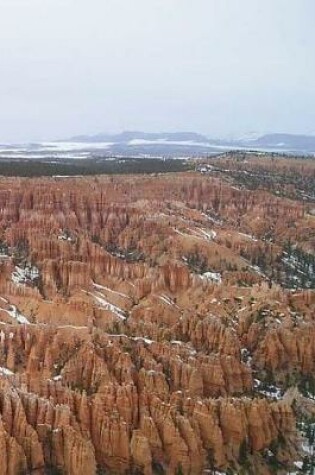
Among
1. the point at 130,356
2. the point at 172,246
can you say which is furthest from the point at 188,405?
the point at 172,246

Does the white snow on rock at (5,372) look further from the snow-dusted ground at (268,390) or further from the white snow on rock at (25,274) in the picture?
the snow-dusted ground at (268,390)

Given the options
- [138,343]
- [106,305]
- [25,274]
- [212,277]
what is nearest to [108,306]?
[106,305]

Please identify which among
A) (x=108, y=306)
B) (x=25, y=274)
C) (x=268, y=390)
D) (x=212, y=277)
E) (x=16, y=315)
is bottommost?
(x=268, y=390)

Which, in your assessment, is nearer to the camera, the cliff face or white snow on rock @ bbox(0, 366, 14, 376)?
the cliff face

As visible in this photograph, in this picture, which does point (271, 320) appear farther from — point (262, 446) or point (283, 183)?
point (283, 183)

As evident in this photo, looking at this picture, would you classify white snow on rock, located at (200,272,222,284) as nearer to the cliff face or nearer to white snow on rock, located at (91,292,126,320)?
the cliff face

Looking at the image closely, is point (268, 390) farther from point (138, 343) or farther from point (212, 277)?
point (212, 277)

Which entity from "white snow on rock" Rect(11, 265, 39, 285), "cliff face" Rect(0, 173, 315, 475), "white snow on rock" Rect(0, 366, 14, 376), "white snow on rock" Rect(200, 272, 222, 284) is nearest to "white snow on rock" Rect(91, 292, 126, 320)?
"cliff face" Rect(0, 173, 315, 475)

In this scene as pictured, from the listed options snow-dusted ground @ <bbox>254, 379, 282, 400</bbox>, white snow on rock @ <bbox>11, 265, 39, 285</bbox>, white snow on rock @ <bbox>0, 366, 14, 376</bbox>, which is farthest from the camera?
white snow on rock @ <bbox>11, 265, 39, 285</bbox>

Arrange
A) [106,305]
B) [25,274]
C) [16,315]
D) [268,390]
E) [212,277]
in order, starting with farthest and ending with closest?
1. [212,277]
2. [25,274]
3. [106,305]
4. [16,315]
5. [268,390]
